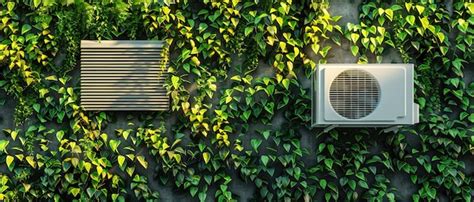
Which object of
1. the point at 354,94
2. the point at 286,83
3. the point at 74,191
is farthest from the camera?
the point at 286,83

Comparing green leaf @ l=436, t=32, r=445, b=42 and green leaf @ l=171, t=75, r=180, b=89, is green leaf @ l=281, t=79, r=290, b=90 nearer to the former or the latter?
green leaf @ l=171, t=75, r=180, b=89

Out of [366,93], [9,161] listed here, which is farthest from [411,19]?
[9,161]

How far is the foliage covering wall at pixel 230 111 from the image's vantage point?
13.9ft

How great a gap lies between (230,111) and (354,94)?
775 mm

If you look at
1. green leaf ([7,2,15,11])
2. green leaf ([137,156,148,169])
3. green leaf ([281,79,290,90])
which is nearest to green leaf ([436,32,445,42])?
green leaf ([281,79,290,90])

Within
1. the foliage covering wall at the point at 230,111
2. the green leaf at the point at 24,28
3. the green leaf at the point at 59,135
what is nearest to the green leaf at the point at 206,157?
the foliage covering wall at the point at 230,111

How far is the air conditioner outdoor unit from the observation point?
3975mm

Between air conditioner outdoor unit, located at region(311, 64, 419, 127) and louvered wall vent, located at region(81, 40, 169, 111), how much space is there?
989 millimetres

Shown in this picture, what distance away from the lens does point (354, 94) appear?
157 inches

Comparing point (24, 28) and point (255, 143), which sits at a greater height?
point (24, 28)

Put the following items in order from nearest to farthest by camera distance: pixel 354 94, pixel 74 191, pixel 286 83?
pixel 354 94, pixel 74 191, pixel 286 83

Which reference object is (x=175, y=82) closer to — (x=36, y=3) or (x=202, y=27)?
(x=202, y=27)

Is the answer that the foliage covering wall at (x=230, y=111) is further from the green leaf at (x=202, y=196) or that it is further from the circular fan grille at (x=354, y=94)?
the circular fan grille at (x=354, y=94)

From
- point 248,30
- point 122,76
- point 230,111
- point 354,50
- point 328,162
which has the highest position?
point 248,30
